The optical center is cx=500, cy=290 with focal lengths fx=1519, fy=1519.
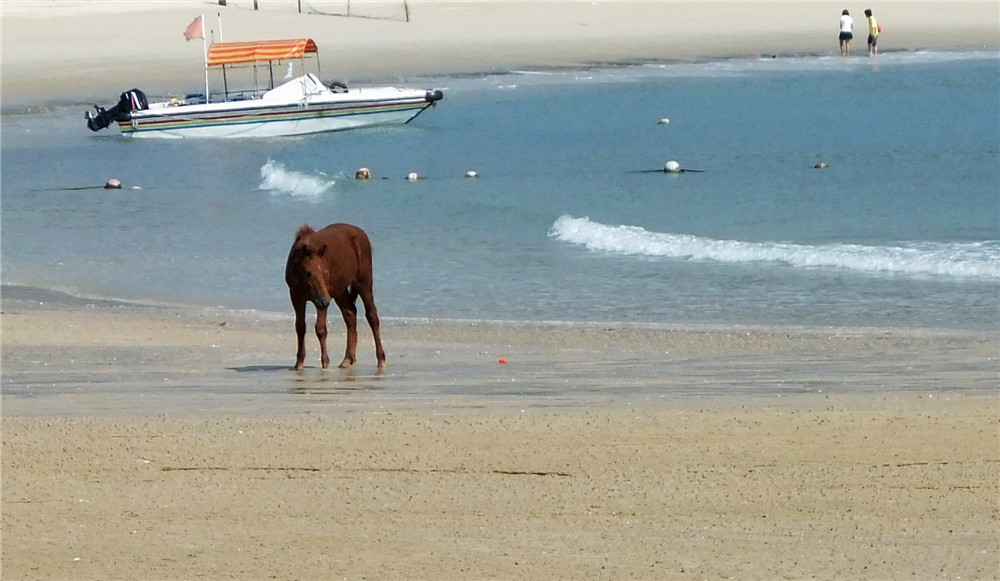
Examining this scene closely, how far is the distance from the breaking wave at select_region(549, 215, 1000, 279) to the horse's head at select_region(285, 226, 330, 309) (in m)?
7.74

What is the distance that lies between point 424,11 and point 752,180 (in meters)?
35.2

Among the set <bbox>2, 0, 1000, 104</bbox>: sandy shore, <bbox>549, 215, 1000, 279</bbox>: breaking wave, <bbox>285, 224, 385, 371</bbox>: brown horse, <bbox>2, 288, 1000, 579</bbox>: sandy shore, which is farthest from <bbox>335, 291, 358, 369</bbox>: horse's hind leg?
<bbox>2, 0, 1000, 104</bbox>: sandy shore

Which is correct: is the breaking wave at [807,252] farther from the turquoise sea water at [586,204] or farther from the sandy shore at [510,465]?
the sandy shore at [510,465]

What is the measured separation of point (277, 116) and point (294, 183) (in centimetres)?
712

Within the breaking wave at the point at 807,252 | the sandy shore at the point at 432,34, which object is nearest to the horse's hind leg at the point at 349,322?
the breaking wave at the point at 807,252

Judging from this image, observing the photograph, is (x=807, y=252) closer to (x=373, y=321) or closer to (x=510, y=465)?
(x=373, y=321)

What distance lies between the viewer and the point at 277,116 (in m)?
33.0

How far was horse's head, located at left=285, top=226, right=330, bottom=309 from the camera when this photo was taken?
10.2m

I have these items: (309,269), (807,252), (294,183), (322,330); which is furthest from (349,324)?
(294,183)

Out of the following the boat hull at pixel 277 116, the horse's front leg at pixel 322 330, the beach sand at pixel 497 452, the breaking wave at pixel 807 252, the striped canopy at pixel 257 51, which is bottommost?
the breaking wave at pixel 807 252

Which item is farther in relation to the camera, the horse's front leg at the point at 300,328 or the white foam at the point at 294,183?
the white foam at the point at 294,183

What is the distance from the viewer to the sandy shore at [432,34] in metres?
45.9

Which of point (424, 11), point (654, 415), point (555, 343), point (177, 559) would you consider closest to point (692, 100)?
point (424, 11)

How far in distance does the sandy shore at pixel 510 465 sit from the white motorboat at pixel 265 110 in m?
21.9
